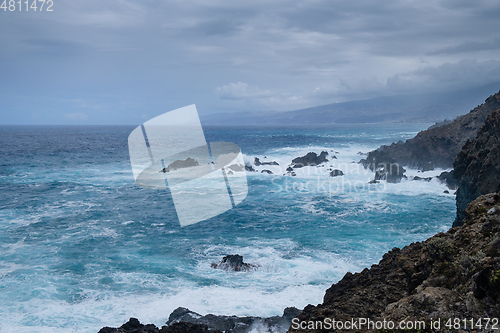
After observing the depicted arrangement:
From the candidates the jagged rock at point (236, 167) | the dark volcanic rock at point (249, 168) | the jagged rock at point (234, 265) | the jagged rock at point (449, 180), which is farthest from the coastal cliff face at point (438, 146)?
the jagged rock at point (234, 265)

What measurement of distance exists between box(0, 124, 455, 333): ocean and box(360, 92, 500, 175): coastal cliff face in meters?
6.86

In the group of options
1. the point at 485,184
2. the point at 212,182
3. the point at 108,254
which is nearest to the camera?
the point at 485,184

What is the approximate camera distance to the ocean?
1019cm

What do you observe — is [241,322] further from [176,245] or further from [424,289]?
[176,245]

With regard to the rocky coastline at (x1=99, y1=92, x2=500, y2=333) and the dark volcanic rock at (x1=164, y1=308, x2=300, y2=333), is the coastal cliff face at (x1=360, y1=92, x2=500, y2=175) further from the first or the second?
the dark volcanic rock at (x1=164, y1=308, x2=300, y2=333)

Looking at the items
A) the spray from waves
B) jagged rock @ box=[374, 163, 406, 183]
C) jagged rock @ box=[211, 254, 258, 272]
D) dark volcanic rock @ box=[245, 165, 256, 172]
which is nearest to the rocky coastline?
the spray from waves

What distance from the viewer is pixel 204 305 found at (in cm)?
1002

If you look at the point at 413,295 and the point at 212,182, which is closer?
the point at 413,295

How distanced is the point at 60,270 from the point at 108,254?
2014 mm

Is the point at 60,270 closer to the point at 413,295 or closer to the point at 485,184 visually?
the point at 413,295

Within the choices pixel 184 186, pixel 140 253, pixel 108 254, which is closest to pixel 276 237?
pixel 140 253

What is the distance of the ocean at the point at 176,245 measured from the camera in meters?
10.2

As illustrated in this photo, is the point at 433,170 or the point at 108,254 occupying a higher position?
the point at 433,170

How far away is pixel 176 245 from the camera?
50.7 ft
